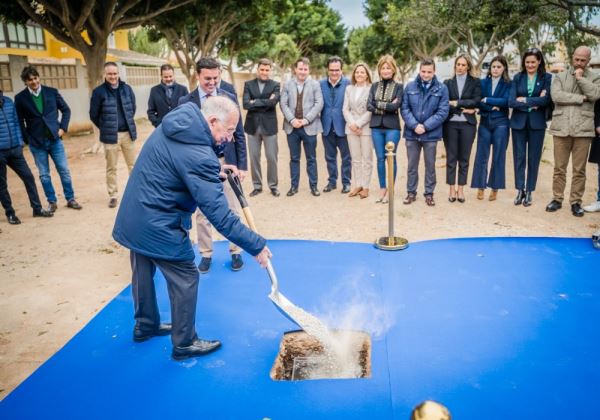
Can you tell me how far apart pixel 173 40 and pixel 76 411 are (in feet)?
66.1

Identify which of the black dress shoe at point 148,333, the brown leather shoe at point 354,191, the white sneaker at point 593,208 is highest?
the brown leather shoe at point 354,191

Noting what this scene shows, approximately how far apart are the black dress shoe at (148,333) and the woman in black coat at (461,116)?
461cm

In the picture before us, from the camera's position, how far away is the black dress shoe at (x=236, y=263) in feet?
16.2

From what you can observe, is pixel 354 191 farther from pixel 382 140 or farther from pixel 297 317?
pixel 297 317

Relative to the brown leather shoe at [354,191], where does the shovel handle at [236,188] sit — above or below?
above

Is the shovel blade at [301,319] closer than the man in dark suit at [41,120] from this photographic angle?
Yes

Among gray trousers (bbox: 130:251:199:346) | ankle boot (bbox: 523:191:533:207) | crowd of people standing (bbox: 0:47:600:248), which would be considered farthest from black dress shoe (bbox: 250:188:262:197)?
gray trousers (bbox: 130:251:199:346)

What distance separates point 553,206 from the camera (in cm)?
643

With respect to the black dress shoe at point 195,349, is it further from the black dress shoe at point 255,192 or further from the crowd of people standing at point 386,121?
the black dress shoe at point 255,192

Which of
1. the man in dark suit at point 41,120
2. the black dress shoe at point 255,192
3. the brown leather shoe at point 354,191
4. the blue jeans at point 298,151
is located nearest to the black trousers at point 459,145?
the brown leather shoe at point 354,191

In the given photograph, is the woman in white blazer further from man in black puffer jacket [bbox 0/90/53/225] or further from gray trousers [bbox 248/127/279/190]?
man in black puffer jacket [bbox 0/90/53/225]

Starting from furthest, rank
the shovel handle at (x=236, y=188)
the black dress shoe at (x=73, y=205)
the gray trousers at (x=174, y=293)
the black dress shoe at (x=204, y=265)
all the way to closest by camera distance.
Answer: the black dress shoe at (x=73, y=205)
the black dress shoe at (x=204, y=265)
the shovel handle at (x=236, y=188)
the gray trousers at (x=174, y=293)

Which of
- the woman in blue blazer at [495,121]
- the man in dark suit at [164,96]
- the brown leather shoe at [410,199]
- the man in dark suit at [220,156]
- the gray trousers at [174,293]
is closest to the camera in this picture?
the gray trousers at [174,293]

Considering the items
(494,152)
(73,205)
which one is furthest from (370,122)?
(73,205)
